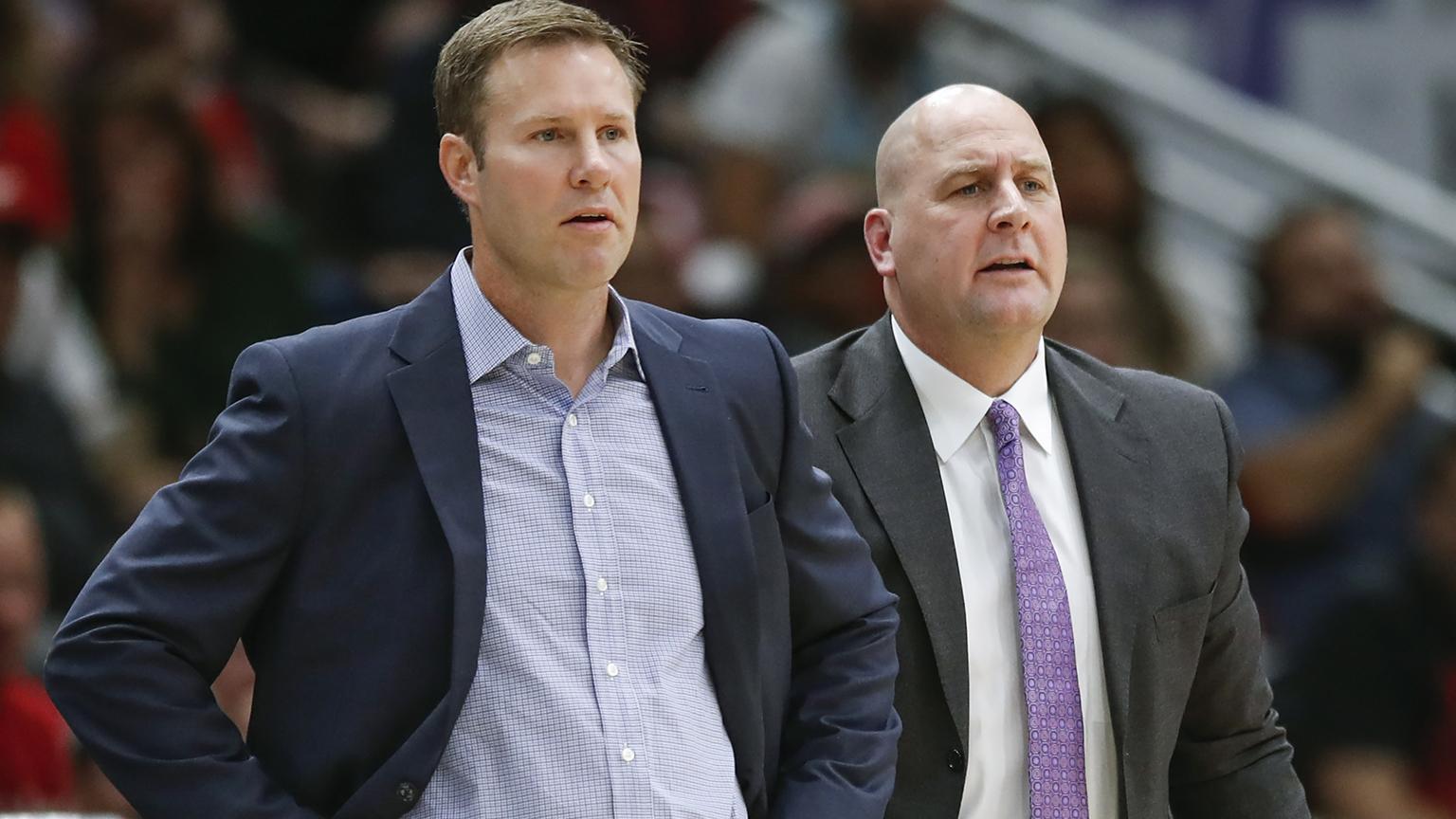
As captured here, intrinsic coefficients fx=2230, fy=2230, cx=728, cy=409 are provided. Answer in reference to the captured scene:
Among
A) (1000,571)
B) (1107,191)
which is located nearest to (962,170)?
(1000,571)

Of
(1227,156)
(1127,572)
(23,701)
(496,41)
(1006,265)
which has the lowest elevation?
(23,701)

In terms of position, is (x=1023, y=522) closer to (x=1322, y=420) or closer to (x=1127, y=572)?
(x=1127, y=572)

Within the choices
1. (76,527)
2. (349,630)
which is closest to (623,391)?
(349,630)

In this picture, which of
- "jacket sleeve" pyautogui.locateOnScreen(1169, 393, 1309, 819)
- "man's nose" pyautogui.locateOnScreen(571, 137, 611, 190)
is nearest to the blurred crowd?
"jacket sleeve" pyautogui.locateOnScreen(1169, 393, 1309, 819)

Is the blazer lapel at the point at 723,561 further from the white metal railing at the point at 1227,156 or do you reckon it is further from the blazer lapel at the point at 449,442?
the white metal railing at the point at 1227,156

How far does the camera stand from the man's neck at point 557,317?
2.71 m

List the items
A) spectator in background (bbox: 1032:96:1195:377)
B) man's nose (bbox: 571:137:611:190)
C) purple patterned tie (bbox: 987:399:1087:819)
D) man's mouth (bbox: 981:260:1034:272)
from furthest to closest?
spectator in background (bbox: 1032:96:1195:377) → man's mouth (bbox: 981:260:1034:272) → purple patterned tie (bbox: 987:399:1087:819) → man's nose (bbox: 571:137:611:190)

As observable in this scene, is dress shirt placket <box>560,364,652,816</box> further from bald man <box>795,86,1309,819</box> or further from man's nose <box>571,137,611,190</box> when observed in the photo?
bald man <box>795,86,1309,819</box>

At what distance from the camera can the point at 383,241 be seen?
6.17 meters

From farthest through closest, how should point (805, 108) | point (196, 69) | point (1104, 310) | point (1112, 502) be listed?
1. point (805, 108)
2. point (196, 69)
3. point (1104, 310)
4. point (1112, 502)

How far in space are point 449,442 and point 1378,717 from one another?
3.21 meters

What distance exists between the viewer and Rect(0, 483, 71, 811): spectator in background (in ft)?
14.6

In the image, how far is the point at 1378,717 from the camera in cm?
516

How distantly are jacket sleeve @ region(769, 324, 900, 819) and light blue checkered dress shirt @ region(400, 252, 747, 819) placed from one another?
12 centimetres
